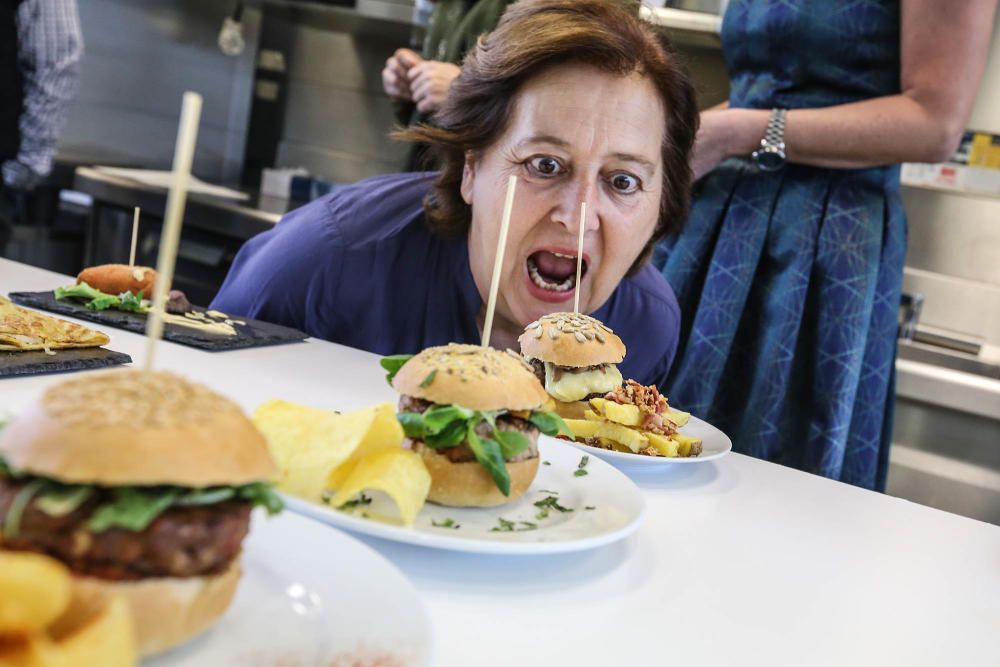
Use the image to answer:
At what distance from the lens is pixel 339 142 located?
18.6 feet

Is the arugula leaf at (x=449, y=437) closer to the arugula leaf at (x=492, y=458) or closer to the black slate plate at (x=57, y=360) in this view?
the arugula leaf at (x=492, y=458)

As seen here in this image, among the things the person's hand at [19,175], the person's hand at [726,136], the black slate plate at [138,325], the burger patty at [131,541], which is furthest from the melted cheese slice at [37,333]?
the person's hand at [19,175]

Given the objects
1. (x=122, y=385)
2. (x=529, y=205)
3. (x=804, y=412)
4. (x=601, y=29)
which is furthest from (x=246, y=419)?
(x=804, y=412)

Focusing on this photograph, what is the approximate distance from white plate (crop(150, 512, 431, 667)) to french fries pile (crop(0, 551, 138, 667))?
0.39 feet

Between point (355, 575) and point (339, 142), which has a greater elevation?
point (339, 142)

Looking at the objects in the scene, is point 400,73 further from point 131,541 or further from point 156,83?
point 156,83

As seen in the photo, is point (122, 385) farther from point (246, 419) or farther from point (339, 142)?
point (339, 142)

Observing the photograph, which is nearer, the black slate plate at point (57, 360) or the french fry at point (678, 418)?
the black slate plate at point (57, 360)

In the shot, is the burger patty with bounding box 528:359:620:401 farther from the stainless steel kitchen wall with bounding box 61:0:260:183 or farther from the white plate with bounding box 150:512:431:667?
the stainless steel kitchen wall with bounding box 61:0:260:183

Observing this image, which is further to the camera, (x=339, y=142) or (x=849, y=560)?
(x=339, y=142)

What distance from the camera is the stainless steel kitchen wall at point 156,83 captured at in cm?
520

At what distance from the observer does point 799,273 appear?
251 centimetres

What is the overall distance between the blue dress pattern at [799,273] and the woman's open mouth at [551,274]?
0.59 meters

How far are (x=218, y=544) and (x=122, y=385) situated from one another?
0.45 ft
